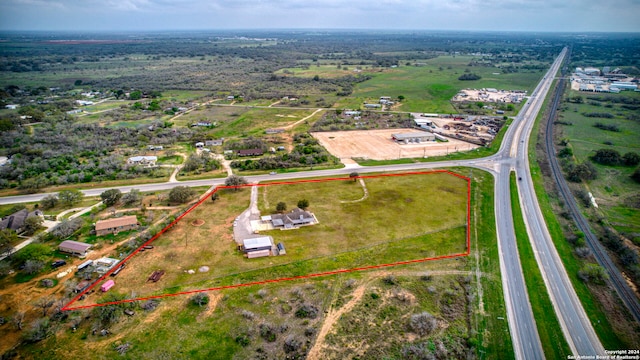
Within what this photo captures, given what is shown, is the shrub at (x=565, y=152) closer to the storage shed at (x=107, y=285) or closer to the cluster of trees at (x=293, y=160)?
the cluster of trees at (x=293, y=160)

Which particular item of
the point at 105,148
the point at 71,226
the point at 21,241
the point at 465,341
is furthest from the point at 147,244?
the point at 105,148

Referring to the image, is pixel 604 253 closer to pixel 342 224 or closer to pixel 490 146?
pixel 342 224

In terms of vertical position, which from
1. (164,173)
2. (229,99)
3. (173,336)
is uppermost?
(229,99)

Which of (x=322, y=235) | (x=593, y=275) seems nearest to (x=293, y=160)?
(x=322, y=235)

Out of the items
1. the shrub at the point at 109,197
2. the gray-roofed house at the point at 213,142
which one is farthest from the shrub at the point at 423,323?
the gray-roofed house at the point at 213,142

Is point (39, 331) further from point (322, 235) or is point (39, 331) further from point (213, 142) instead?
point (213, 142)

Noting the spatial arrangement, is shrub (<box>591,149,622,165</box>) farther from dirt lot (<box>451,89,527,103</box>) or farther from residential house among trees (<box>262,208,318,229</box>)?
residential house among trees (<box>262,208,318,229</box>)

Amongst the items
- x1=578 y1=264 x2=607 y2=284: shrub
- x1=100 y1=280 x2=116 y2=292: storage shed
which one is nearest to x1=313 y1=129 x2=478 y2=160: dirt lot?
x1=578 y1=264 x2=607 y2=284: shrub
